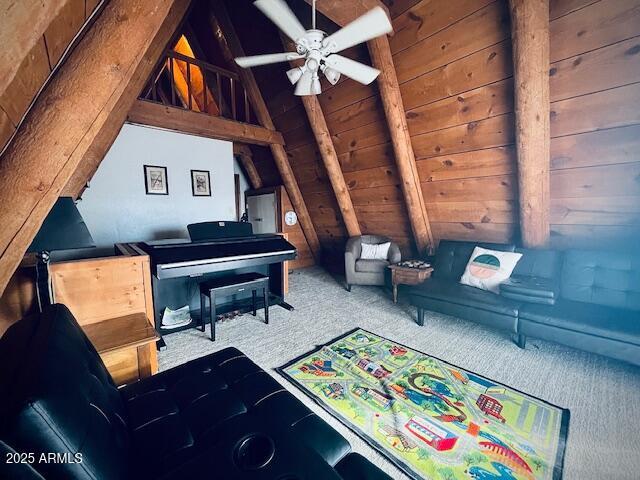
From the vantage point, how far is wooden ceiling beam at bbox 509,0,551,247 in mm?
1887

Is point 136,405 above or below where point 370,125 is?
below

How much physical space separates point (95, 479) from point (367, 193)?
12.7 feet

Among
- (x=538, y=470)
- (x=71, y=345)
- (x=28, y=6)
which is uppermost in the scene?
(x=28, y=6)

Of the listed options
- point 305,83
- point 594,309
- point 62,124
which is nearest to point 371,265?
point 594,309

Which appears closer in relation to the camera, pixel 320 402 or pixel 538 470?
pixel 538 470

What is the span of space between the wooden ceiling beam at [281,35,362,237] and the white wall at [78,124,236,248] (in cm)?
195

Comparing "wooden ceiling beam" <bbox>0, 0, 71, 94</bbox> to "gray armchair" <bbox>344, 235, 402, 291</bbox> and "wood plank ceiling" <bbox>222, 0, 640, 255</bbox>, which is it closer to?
"wood plank ceiling" <bbox>222, 0, 640, 255</bbox>

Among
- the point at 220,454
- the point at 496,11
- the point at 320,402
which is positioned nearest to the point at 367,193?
the point at 496,11

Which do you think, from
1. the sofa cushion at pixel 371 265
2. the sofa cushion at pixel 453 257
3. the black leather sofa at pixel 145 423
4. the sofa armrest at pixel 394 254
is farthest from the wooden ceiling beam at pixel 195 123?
the black leather sofa at pixel 145 423

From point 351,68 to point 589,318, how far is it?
262cm

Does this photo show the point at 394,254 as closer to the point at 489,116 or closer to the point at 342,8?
the point at 489,116

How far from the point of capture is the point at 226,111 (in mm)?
5277

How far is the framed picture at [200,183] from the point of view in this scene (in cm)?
453

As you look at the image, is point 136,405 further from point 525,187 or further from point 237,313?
point 525,187
